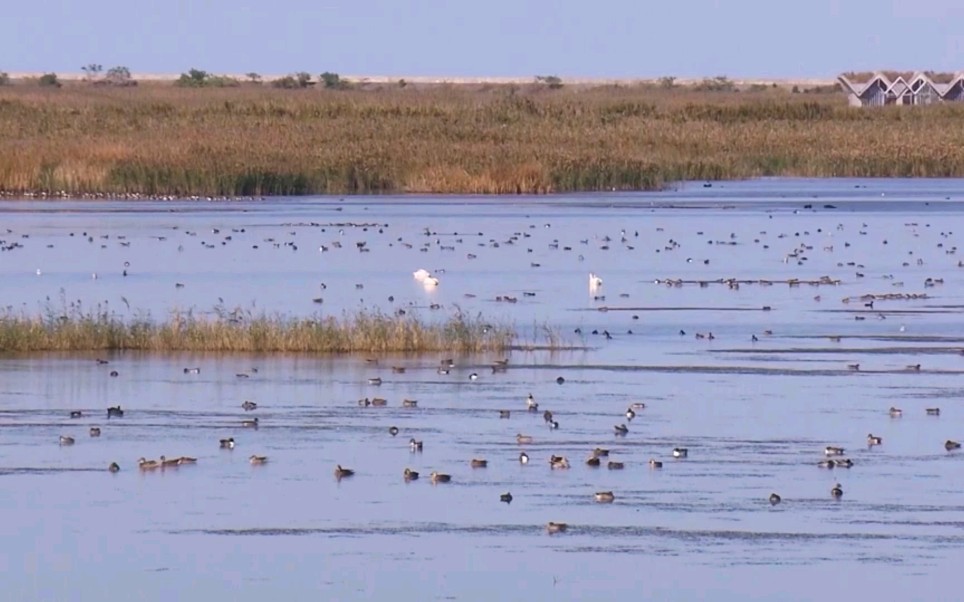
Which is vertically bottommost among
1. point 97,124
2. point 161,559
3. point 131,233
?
point 161,559

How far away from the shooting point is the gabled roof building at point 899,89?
9769cm

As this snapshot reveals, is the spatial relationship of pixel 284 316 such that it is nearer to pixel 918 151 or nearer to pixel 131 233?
pixel 131 233

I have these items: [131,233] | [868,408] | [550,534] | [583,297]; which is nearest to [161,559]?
[550,534]

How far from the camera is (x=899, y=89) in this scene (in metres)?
98.2

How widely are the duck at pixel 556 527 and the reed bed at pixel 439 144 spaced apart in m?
33.5

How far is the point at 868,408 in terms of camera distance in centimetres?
1435

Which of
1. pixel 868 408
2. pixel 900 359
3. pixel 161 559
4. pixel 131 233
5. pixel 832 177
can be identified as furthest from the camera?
pixel 832 177

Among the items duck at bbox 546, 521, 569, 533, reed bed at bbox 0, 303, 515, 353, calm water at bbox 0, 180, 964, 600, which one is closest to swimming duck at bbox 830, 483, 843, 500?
calm water at bbox 0, 180, 964, 600

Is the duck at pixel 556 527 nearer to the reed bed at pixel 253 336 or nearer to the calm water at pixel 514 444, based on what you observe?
the calm water at pixel 514 444

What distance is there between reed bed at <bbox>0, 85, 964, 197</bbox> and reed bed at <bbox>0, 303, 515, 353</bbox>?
25.9m

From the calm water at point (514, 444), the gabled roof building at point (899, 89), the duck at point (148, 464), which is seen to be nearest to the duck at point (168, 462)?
the duck at point (148, 464)

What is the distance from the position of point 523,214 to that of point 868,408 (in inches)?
901

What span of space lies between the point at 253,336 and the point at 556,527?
732cm

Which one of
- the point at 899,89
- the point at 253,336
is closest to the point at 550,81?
the point at 899,89
